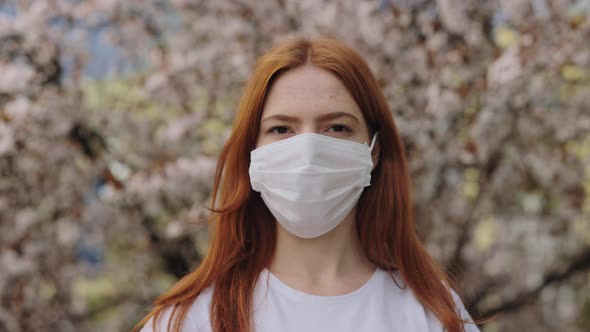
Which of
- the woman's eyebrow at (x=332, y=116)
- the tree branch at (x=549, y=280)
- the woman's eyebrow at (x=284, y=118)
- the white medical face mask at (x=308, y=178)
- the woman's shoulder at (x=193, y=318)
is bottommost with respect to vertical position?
the tree branch at (x=549, y=280)

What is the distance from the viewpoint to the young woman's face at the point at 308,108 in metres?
1.85

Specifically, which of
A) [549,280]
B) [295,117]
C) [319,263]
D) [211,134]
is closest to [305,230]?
[319,263]

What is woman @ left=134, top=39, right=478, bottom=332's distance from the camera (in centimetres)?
183

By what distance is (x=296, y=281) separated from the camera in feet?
6.34

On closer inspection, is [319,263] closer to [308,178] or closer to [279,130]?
[308,178]

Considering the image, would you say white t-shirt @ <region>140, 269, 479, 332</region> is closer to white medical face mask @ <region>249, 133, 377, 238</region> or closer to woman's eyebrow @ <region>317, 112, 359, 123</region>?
white medical face mask @ <region>249, 133, 377, 238</region>

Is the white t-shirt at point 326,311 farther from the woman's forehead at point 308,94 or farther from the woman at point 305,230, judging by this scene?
the woman's forehead at point 308,94

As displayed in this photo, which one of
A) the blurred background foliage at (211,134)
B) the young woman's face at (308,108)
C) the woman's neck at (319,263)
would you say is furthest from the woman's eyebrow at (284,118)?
the blurred background foliage at (211,134)

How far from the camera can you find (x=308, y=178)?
1.87 metres

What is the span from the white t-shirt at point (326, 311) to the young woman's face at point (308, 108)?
0.50 meters

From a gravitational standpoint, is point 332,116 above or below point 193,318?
above

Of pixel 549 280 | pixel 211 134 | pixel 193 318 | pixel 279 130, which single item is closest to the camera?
pixel 193 318

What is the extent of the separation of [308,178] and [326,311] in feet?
1.41

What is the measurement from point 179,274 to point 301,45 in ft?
9.43
